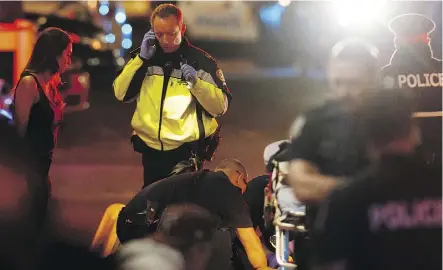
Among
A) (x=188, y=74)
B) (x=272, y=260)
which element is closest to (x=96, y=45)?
(x=188, y=74)

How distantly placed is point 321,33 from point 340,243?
936 mm

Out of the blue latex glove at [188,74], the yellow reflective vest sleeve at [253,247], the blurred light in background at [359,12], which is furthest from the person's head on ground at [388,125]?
the blue latex glove at [188,74]

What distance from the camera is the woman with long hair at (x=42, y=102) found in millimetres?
2354

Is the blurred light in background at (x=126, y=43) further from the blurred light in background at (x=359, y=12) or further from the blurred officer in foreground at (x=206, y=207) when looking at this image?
the blurred light in background at (x=359, y=12)

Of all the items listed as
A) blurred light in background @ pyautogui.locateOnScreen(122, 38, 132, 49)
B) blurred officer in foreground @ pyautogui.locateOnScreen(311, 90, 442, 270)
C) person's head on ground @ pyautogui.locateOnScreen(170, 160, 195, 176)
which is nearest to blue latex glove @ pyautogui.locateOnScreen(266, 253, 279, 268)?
blurred officer in foreground @ pyautogui.locateOnScreen(311, 90, 442, 270)

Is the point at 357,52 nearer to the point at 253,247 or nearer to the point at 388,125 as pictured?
the point at 388,125

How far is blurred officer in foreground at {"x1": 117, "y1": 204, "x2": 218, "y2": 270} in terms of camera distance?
233 cm

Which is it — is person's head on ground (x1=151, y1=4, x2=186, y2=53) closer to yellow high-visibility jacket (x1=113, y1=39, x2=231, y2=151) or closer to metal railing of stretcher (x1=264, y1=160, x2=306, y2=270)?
yellow high-visibility jacket (x1=113, y1=39, x2=231, y2=151)

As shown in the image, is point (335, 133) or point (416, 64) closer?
point (335, 133)

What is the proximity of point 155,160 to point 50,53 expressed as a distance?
666 mm

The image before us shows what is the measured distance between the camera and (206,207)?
236cm

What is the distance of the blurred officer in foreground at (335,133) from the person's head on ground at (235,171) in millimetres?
222

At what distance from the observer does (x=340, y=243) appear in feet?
7.40

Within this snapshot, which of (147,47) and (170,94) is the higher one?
(147,47)
